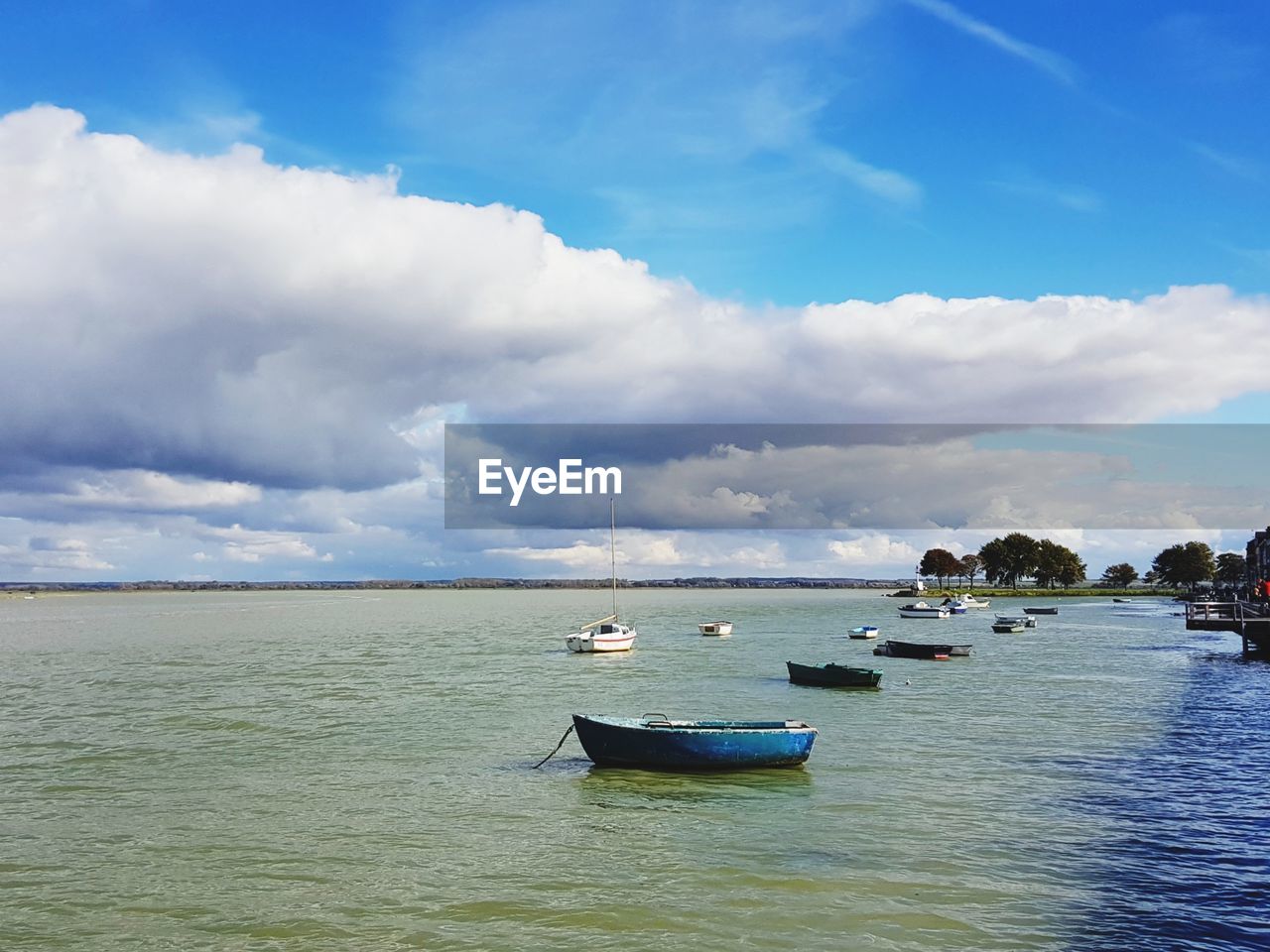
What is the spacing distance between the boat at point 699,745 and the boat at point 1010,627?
97.9 m

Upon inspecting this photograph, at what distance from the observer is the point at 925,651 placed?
8119cm

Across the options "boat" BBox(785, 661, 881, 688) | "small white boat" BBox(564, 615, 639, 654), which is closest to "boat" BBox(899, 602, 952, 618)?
"small white boat" BBox(564, 615, 639, 654)

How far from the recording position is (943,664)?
7638 cm

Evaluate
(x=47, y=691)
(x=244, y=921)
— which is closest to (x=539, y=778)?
(x=244, y=921)

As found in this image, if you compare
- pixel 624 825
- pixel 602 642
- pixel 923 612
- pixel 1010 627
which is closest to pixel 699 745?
pixel 624 825

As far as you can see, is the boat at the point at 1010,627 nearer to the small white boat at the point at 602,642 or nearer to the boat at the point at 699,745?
the small white boat at the point at 602,642

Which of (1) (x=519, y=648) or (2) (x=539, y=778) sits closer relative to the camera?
(2) (x=539, y=778)

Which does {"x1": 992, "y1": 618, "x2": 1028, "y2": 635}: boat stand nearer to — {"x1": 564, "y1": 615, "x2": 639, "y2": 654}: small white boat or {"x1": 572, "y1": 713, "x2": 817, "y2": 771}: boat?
{"x1": 564, "y1": 615, "x2": 639, "y2": 654}: small white boat

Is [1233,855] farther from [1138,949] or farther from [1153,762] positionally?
→ [1153,762]

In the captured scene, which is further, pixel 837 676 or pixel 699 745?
pixel 837 676

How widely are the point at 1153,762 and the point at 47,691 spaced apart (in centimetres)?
6102

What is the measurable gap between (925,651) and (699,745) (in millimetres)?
54624

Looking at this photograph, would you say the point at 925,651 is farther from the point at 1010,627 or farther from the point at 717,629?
the point at 1010,627

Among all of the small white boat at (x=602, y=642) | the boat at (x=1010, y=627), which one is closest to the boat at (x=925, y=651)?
the small white boat at (x=602, y=642)
